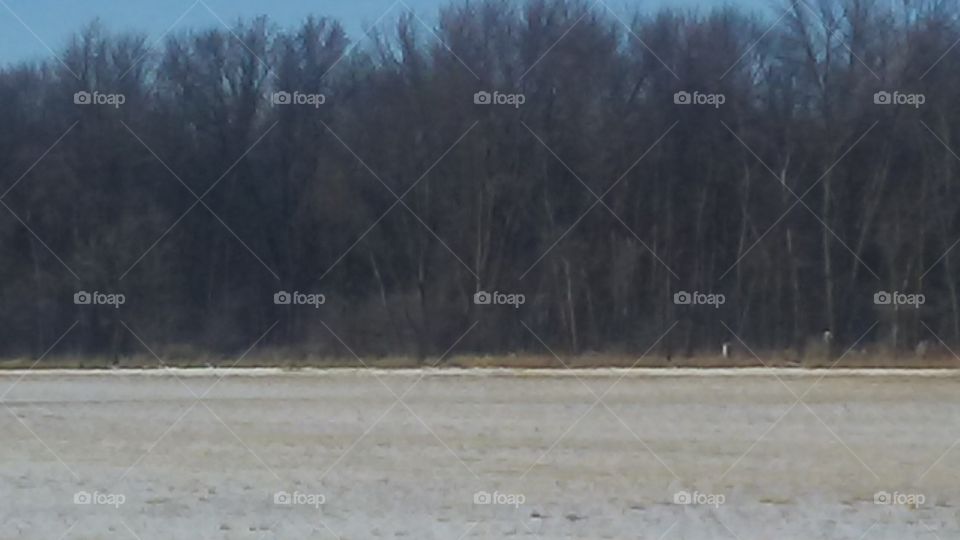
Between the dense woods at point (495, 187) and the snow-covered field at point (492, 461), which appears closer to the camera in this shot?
the snow-covered field at point (492, 461)

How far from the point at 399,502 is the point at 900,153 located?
3112 cm

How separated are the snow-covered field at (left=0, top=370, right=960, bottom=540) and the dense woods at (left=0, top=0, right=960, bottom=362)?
51.3ft

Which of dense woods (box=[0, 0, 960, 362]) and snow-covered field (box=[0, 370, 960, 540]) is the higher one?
dense woods (box=[0, 0, 960, 362])

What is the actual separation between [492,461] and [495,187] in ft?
92.8

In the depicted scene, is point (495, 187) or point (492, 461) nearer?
point (492, 461)

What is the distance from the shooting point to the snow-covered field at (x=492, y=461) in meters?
11.3

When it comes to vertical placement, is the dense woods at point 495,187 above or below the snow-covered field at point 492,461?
above

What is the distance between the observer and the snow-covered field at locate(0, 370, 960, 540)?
11258mm

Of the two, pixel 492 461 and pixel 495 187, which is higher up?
pixel 495 187

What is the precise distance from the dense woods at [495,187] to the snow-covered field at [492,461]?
1564cm

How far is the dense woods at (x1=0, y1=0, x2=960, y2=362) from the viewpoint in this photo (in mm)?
40125

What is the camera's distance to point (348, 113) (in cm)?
4334

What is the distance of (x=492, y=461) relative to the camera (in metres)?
14.8

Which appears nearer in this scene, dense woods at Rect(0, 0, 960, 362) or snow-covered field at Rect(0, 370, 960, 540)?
snow-covered field at Rect(0, 370, 960, 540)
